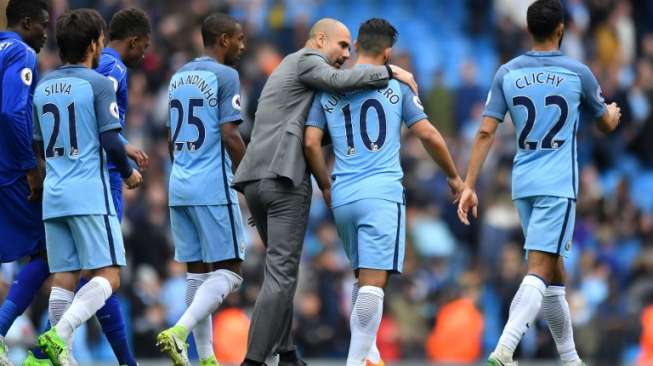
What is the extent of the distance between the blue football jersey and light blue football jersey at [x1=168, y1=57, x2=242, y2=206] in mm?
1089

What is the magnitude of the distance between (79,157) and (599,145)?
43.7 feet

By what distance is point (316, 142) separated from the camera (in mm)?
11641

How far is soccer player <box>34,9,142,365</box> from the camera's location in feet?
37.1

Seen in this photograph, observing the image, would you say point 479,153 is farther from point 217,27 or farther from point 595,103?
point 217,27

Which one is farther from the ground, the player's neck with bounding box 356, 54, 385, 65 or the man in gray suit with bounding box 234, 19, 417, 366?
the player's neck with bounding box 356, 54, 385, 65

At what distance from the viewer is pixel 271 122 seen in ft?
39.0

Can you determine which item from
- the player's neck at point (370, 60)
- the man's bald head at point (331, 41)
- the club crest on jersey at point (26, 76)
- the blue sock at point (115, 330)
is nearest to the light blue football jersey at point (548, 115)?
the player's neck at point (370, 60)

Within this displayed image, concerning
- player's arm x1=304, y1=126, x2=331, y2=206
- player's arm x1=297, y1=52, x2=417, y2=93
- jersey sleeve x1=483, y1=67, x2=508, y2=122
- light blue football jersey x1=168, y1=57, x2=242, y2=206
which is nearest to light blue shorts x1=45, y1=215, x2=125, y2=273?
light blue football jersey x1=168, y1=57, x2=242, y2=206

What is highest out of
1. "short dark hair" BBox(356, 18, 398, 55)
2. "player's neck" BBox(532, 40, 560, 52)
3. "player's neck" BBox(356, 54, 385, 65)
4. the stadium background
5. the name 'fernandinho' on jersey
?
"short dark hair" BBox(356, 18, 398, 55)

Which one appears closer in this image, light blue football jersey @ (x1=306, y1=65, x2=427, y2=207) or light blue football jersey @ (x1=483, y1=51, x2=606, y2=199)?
light blue football jersey @ (x1=306, y1=65, x2=427, y2=207)

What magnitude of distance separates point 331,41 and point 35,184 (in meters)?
2.41

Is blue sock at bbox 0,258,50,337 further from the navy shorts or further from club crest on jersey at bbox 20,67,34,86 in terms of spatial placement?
club crest on jersey at bbox 20,67,34,86

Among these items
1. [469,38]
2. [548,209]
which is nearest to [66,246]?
[548,209]

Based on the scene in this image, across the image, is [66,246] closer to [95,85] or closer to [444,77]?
[95,85]
